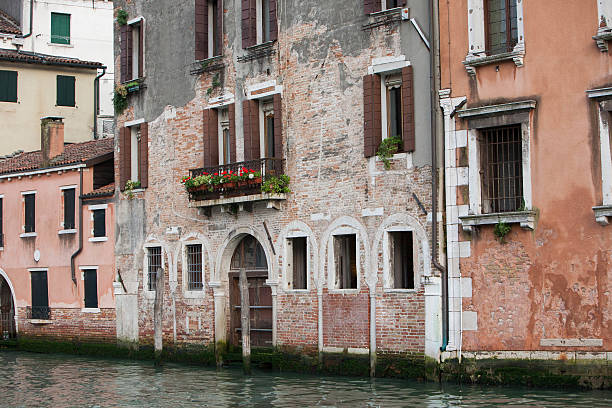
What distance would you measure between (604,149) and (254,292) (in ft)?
30.8

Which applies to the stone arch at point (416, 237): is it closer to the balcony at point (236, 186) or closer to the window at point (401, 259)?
the window at point (401, 259)

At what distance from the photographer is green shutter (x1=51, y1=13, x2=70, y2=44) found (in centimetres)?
4053

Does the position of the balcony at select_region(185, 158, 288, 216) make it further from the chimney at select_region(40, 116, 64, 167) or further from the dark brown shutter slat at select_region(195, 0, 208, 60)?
the chimney at select_region(40, 116, 64, 167)

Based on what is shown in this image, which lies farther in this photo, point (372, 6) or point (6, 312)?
point (6, 312)

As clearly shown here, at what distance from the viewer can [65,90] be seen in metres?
36.2

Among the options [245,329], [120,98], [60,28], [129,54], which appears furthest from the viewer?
[60,28]

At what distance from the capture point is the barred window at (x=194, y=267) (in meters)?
24.2

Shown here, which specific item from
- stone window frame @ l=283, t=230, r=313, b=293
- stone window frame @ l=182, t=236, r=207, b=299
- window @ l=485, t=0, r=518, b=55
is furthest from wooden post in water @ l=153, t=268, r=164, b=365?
window @ l=485, t=0, r=518, b=55

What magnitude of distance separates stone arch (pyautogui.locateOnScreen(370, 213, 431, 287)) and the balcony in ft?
8.95

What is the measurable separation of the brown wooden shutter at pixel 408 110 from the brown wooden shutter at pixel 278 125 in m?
3.40

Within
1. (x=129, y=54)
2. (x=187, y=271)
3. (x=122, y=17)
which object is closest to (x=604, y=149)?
(x=187, y=271)

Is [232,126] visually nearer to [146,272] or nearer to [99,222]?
[146,272]

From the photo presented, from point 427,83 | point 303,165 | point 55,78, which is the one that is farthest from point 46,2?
point 427,83

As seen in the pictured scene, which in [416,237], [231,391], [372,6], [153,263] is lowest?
[231,391]
